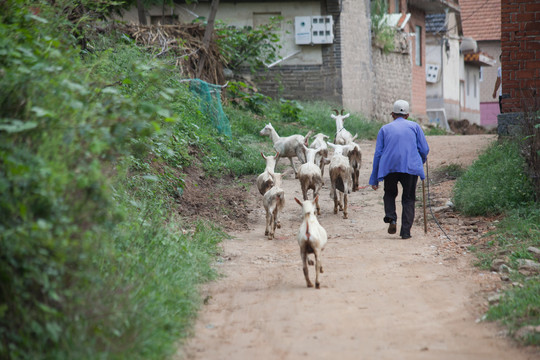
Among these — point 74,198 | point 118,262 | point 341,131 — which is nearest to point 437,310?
point 118,262

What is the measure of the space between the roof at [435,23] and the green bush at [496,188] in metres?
21.1

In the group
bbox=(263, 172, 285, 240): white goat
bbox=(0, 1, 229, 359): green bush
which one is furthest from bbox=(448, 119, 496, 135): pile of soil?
bbox=(0, 1, 229, 359): green bush

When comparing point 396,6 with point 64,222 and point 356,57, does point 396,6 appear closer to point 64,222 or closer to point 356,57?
point 356,57

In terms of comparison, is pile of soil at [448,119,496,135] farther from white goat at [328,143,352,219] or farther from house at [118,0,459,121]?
white goat at [328,143,352,219]

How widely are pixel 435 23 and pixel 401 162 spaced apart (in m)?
24.3

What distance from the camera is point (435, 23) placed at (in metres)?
30.8

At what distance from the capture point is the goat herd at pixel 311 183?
6113 millimetres

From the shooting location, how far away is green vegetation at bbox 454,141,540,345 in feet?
17.1

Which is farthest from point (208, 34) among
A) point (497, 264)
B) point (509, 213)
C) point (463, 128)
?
point (463, 128)

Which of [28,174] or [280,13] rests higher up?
[280,13]

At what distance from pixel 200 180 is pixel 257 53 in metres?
10.0

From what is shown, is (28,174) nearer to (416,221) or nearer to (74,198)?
(74,198)

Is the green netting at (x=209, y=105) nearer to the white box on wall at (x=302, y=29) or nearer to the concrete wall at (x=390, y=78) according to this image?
the white box on wall at (x=302, y=29)

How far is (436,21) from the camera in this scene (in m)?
30.8
